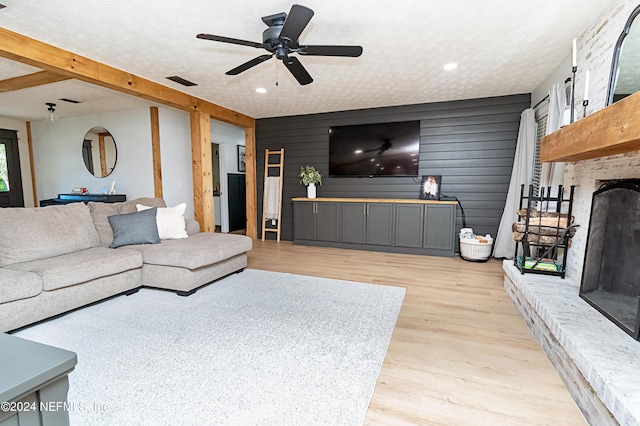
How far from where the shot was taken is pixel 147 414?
152cm

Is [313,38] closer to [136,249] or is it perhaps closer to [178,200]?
[136,249]

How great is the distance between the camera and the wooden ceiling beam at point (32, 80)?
365 centimetres

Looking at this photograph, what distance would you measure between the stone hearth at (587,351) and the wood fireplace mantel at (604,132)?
104cm

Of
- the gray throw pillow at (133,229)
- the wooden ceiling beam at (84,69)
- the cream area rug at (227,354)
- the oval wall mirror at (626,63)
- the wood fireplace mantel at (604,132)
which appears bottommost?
the cream area rug at (227,354)

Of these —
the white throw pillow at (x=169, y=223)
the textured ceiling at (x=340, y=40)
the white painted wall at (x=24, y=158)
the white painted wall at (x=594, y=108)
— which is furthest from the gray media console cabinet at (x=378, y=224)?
the white painted wall at (x=24, y=158)

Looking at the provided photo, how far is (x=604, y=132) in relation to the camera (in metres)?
1.64

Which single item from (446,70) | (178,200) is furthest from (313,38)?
(178,200)

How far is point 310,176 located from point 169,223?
9.07ft

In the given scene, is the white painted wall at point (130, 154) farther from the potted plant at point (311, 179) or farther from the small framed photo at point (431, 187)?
the small framed photo at point (431, 187)

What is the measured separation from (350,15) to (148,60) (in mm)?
2296

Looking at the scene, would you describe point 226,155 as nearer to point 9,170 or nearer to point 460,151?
point 9,170

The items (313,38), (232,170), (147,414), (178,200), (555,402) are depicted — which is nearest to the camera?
(147,414)

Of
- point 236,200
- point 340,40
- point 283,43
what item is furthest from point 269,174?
point 283,43

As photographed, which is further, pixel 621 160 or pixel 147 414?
pixel 621 160
